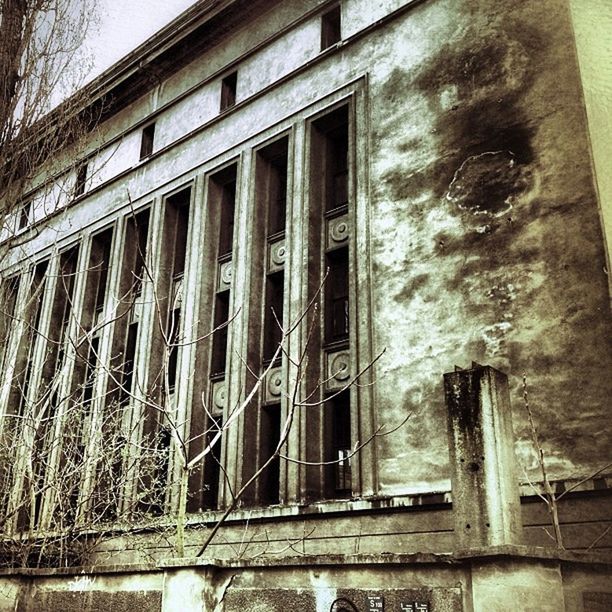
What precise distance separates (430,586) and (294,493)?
8695 millimetres

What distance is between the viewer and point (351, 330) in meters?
13.8

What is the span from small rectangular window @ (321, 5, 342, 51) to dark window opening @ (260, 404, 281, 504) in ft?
30.3

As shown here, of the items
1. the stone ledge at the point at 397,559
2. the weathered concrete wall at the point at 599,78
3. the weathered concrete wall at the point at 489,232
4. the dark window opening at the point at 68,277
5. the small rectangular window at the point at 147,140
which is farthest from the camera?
the dark window opening at the point at 68,277

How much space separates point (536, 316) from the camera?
11375 millimetres

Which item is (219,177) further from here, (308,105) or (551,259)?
(551,259)

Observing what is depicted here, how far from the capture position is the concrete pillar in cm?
539

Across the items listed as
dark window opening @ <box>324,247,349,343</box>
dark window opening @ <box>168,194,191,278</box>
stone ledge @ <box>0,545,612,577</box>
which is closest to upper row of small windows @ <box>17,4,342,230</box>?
dark window opening @ <box>168,194,191,278</box>

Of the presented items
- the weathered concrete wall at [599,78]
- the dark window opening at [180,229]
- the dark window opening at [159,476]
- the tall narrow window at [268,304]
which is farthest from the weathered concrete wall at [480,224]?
the dark window opening at [180,229]

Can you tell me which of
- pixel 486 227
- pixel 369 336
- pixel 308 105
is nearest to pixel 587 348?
pixel 486 227

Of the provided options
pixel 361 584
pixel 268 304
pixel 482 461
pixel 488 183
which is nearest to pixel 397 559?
pixel 361 584

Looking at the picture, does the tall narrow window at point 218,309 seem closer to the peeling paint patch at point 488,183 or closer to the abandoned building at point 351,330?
the abandoned building at point 351,330

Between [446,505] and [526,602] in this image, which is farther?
[446,505]

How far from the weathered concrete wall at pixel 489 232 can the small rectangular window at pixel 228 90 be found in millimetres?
5741

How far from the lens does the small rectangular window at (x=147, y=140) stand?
2166cm
